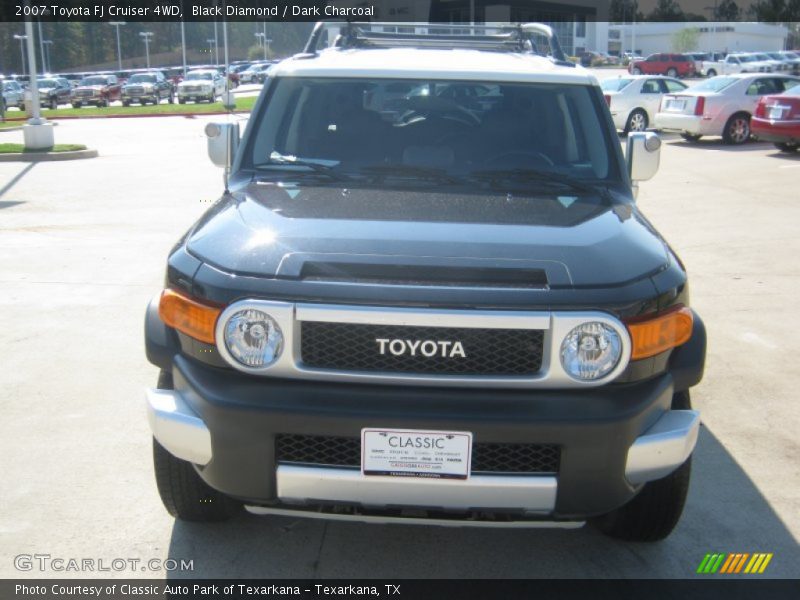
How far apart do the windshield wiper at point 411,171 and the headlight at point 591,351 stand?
4.39 ft

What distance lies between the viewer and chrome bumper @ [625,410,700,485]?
9.97 feet

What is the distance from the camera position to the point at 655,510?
3.59 m

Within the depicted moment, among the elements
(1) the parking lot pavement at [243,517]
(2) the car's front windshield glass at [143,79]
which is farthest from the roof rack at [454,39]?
(2) the car's front windshield glass at [143,79]

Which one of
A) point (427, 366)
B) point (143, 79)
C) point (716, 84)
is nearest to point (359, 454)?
point (427, 366)

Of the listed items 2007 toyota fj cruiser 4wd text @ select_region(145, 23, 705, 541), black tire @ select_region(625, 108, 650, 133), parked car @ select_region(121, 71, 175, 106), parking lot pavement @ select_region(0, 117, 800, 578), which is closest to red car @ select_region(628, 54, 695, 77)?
parked car @ select_region(121, 71, 175, 106)

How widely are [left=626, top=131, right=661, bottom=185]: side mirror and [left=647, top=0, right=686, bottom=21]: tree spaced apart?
487ft

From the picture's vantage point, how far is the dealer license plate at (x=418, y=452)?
2957 mm

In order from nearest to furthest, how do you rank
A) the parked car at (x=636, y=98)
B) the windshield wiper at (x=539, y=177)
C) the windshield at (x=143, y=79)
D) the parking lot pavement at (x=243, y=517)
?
the parking lot pavement at (x=243, y=517) → the windshield wiper at (x=539, y=177) → the parked car at (x=636, y=98) → the windshield at (x=143, y=79)

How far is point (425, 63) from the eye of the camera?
4590 mm

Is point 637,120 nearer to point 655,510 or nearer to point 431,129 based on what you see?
point 431,129

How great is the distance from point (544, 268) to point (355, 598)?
4.54ft

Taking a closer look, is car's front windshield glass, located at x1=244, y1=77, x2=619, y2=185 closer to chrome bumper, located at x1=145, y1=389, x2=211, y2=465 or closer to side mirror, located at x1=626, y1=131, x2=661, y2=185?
side mirror, located at x1=626, y1=131, x2=661, y2=185

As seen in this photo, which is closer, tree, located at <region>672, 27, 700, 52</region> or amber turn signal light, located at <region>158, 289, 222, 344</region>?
amber turn signal light, located at <region>158, 289, 222, 344</region>

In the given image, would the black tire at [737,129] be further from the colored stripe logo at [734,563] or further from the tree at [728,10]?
the tree at [728,10]
